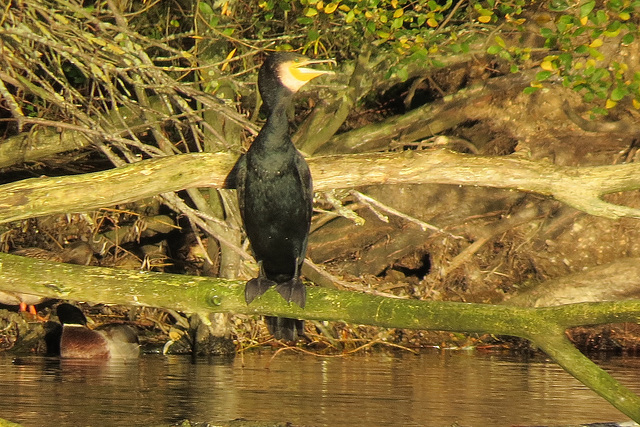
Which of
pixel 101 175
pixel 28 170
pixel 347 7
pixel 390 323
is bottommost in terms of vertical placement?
pixel 390 323

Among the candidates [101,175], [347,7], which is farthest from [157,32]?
[101,175]

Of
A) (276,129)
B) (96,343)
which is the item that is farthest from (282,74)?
(96,343)

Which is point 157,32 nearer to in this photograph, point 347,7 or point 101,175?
point 347,7

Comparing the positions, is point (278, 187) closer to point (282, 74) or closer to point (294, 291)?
point (282, 74)

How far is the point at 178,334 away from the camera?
8852 millimetres

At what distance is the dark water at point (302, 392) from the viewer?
495 centimetres

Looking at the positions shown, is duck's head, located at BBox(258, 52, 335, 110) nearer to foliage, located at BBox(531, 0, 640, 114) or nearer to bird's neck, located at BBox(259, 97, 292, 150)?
bird's neck, located at BBox(259, 97, 292, 150)

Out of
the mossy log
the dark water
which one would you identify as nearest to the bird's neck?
the mossy log

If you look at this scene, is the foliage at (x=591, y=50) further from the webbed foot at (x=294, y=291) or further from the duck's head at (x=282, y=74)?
the webbed foot at (x=294, y=291)

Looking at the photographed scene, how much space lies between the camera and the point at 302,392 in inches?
233

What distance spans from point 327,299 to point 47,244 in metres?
6.25

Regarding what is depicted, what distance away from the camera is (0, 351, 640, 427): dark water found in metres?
4.95

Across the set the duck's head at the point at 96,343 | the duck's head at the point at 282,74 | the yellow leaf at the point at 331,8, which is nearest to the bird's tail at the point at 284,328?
the duck's head at the point at 282,74

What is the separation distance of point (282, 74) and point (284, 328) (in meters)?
1.15
